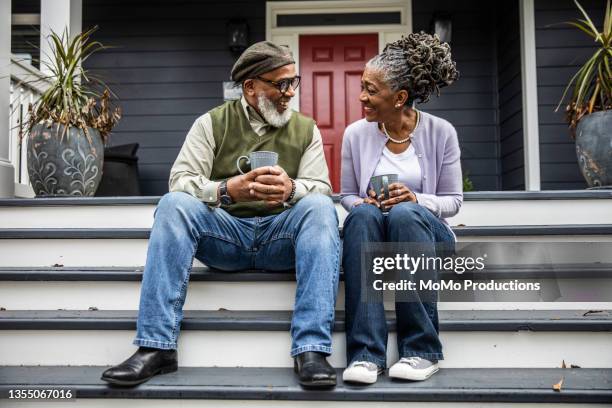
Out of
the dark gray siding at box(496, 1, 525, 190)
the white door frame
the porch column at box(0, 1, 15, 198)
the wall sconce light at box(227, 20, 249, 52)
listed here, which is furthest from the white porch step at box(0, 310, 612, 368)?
the wall sconce light at box(227, 20, 249, 52)

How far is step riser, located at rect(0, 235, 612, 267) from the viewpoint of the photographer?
2291 mm

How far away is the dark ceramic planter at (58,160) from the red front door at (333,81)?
2270mm

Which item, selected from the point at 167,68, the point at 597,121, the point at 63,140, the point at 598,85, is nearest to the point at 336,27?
the point at 167,68

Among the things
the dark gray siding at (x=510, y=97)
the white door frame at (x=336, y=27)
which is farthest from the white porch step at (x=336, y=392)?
the white door frame at (x=336, y=27)

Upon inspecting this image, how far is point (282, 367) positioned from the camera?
1.75 m

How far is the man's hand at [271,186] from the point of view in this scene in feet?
5.60

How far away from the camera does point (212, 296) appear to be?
6.47 ft

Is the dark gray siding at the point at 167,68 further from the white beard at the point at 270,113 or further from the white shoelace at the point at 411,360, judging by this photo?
the white shoelace at the point at 411,360

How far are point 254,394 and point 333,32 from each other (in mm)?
3834

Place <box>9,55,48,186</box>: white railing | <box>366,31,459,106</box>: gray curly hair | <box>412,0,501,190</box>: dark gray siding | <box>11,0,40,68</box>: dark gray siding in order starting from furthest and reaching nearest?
<box>11,0,40,68</box>: dark gray siding < <box>412,0,501,190</box>: dark gray siding < <box>9,55,48,186</box>: white railing < <box>366,31,459,106</box>: gray curly hair

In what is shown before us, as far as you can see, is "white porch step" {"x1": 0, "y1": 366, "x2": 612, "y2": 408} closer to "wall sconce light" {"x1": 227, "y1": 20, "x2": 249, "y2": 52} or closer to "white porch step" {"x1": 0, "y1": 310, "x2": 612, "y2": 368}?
"white porch step" {"x1": 0, "y1": 310, "x2": 612, "y2": 368}

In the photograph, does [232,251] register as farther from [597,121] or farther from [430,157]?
[597,121]

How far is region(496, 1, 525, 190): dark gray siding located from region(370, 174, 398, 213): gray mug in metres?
2.75

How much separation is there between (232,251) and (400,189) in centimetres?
62
